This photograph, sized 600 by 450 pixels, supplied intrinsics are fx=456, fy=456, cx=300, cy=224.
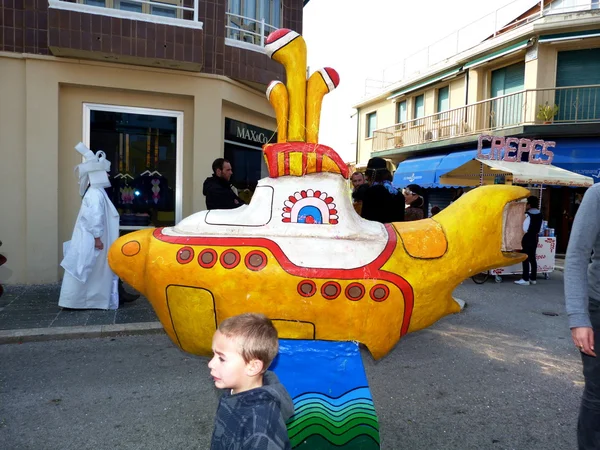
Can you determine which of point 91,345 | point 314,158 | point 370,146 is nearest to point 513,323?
point 314,158

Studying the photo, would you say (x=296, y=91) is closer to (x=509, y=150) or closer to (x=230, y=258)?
(x=230, y=258)

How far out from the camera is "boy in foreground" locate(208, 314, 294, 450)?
1389 millimetres

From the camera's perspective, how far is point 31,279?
6.44 metres

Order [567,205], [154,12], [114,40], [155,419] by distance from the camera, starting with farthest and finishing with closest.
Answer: [567,205] → [154,12] → [114,40] → [155,419]

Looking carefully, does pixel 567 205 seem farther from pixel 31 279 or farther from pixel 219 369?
pixel 219 369

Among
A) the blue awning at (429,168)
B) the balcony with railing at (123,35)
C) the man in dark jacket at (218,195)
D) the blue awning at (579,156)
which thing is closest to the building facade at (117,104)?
the balcony with railing at (123,35)

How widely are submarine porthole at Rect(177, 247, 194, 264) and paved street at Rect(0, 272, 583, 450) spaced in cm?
111

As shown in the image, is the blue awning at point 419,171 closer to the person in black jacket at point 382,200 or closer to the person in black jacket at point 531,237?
the person in black jacket at point 531,237

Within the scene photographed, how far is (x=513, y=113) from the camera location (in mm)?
13172

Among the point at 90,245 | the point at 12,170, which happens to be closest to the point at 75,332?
the point at 90,245

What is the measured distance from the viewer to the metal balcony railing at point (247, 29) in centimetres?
733

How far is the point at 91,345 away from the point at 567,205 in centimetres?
1290

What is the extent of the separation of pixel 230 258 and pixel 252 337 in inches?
36.9

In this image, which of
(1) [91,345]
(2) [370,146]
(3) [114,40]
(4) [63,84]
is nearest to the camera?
(1) [91,345]
